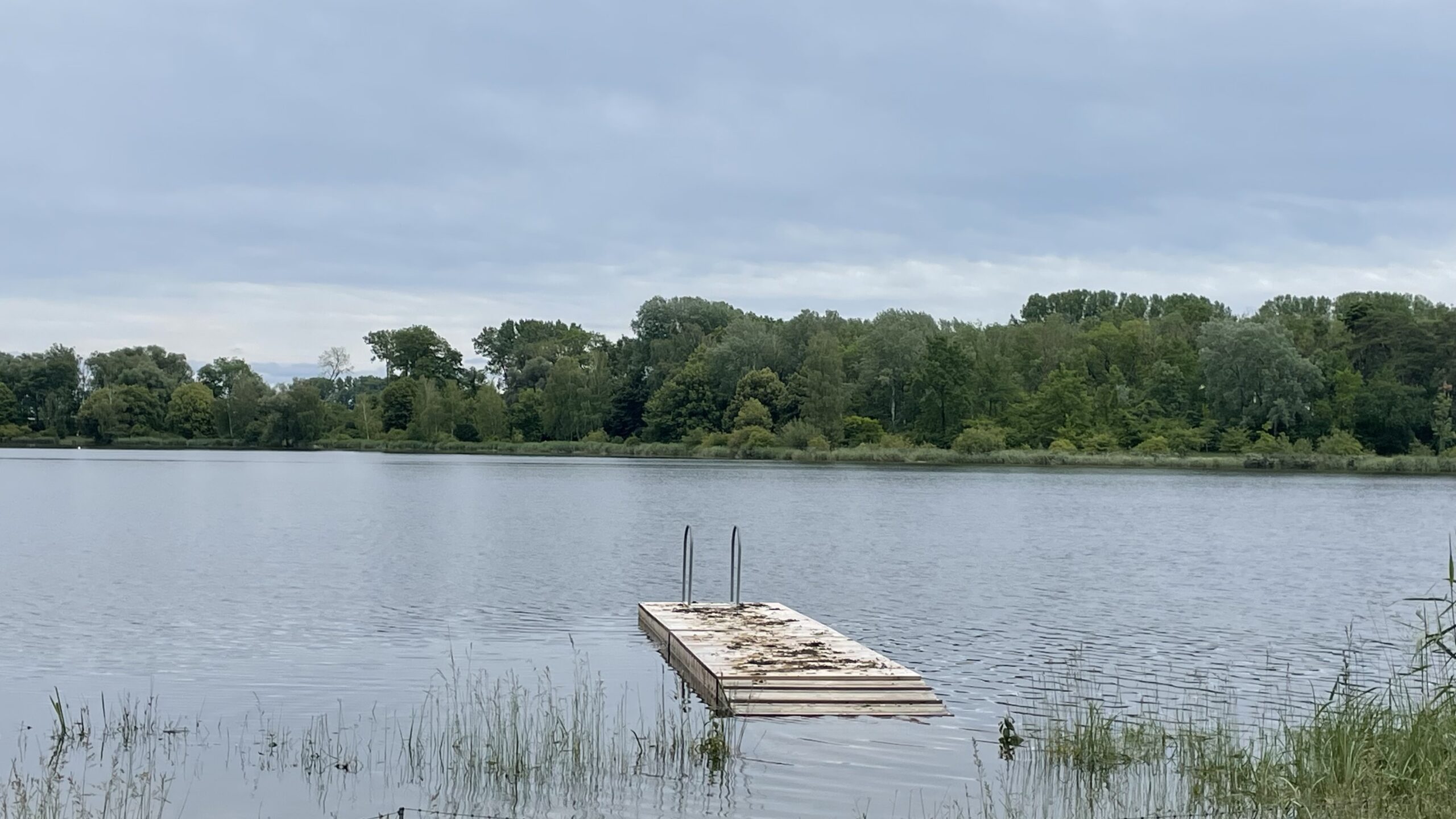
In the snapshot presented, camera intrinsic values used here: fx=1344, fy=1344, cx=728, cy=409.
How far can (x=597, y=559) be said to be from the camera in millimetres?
29000

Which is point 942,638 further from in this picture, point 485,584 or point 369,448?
point 369,448

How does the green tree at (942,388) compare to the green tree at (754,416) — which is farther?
the green tree at (754,416)

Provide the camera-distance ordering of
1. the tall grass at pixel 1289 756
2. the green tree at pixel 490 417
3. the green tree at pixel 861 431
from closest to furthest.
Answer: the tall grass at pixel 1289 756 → the green tree at pixel 861 431 → the green tree at pixel 490 417

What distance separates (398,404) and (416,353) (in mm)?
13946

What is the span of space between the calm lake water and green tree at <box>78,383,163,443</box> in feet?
229

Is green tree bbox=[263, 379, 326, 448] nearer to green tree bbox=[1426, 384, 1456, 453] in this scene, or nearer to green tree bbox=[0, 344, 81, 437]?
green tree bbox=[0, 344, 81, 437]

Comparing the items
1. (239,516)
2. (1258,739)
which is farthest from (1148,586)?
(239,516)

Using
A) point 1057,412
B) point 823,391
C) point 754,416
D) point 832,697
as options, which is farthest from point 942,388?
point 832,697

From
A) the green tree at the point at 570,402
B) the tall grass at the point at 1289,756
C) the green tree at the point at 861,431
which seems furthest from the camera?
the green tree at the point at 570,402

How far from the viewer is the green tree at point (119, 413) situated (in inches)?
4633

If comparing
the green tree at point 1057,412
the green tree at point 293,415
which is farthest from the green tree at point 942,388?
the green tree at point 293,415

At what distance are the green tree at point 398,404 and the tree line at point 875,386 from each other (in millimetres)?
163

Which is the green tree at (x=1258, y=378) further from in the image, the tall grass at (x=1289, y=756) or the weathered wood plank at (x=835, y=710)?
the weathered wood plank at (x=835, y=710)

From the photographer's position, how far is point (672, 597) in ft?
74.8
